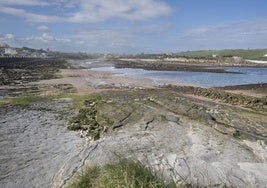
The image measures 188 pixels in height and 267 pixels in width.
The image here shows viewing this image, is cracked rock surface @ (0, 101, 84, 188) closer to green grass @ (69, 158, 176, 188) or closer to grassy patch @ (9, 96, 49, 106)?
grassy patch @ (9, 96, 49, 106)

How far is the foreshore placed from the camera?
27.9 ft

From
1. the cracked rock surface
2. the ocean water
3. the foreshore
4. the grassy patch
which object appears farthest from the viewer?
the ocean water

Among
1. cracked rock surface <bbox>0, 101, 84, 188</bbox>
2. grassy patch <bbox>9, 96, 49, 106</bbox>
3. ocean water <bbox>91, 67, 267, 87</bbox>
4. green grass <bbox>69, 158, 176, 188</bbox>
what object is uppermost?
green grass <bbox>69, 158, 176, 188</bbox>

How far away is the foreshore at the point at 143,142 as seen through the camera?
8.51m

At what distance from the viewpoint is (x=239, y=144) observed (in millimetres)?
12375

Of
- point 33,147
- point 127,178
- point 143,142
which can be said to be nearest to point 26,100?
point 33,147

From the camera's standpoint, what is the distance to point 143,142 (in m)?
12.7

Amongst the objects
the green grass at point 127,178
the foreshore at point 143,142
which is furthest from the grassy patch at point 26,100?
the green grass at point 127,178

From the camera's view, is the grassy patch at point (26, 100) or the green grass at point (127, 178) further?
the grassy patch at point (26, 100)

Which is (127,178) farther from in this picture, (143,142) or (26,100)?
(26,100)

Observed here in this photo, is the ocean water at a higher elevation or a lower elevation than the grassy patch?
lower

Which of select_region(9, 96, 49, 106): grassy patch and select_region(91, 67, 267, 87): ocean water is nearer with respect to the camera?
select_region(9, 96, 49, 106): grassy patch

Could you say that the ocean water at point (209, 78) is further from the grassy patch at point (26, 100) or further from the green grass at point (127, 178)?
the green grass at point (127, 178)

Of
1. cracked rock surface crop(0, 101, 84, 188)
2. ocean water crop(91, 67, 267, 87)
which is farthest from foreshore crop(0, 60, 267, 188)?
ocean water crop(91, 67, 267, 87)
